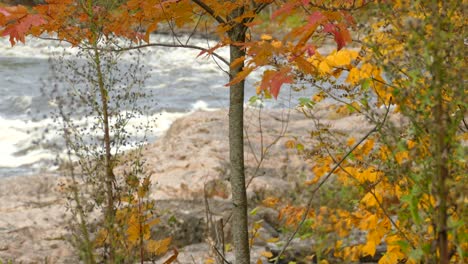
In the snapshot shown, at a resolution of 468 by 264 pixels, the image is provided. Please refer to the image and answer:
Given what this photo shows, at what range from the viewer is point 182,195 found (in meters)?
5.79

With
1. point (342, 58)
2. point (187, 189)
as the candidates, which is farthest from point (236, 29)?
point (187, 189)

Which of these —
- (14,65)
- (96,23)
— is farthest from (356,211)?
(14,65)

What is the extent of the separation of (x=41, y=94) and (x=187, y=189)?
8.21 meters

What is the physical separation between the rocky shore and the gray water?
7.37ft

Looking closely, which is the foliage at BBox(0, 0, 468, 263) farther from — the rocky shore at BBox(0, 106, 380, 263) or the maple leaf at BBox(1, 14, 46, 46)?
the rocky shore at BBox(0, 106, 380, 263)

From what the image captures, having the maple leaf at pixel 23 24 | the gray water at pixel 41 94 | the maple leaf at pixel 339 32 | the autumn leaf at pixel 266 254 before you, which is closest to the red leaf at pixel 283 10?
the maple leaf at pixel 339 32

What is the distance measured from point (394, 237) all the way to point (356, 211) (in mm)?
714

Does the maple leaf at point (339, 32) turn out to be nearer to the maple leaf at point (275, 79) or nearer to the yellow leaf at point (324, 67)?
the maple leaf at point (275, 79)

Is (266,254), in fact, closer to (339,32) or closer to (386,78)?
(386,78)

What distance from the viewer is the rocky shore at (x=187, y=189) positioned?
446cm

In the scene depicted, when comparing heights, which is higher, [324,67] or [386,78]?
[324,67]

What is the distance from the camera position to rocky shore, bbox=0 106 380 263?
4.46 metres

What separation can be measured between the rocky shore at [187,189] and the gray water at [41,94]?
225 cm

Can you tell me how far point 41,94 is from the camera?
13258mm
